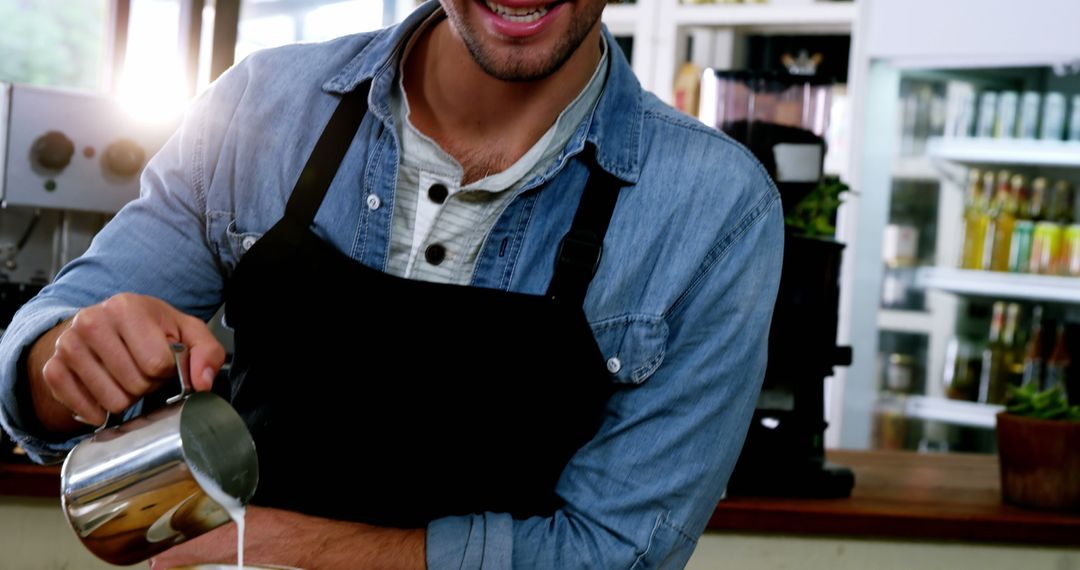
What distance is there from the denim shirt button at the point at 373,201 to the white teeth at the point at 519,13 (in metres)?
0.24

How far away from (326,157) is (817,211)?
3.75 feet

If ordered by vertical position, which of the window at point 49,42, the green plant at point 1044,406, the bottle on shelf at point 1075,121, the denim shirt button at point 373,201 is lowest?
the green plant at point 1044,406

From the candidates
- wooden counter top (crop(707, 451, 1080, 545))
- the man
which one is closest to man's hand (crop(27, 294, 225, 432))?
the man

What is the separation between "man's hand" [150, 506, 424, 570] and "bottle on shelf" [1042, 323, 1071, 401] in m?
3.10

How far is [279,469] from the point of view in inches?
48.9

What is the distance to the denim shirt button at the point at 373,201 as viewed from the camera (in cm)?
129

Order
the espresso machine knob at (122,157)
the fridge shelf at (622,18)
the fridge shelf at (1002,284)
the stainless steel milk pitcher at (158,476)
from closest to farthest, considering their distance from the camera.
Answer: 1. the stainless steel milk pitcher at (158,476)
2. the espresso machine knob at (122,157)
3. the fridge shelf at (1002,284)
4. the fridge shelf at (622,18)

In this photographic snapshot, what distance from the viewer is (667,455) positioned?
3.94ft

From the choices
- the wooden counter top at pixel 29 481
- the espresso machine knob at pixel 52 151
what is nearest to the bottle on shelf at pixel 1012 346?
the espresso machine knob at pixel 52 151

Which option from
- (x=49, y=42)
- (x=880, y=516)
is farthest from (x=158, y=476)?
(x=49, y=42)

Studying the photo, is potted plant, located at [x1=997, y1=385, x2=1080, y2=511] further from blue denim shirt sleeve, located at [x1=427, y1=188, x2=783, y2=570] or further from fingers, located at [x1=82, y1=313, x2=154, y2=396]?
fingers, located at [x1=82, y1=313, x2=154, y2=396]

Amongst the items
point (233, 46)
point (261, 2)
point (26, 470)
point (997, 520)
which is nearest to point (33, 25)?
point (261, 2)

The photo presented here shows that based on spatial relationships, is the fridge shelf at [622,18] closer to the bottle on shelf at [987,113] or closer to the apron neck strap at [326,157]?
the bottle on shelf at [987,113]

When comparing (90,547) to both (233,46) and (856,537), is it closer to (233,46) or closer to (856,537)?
(856,537)
